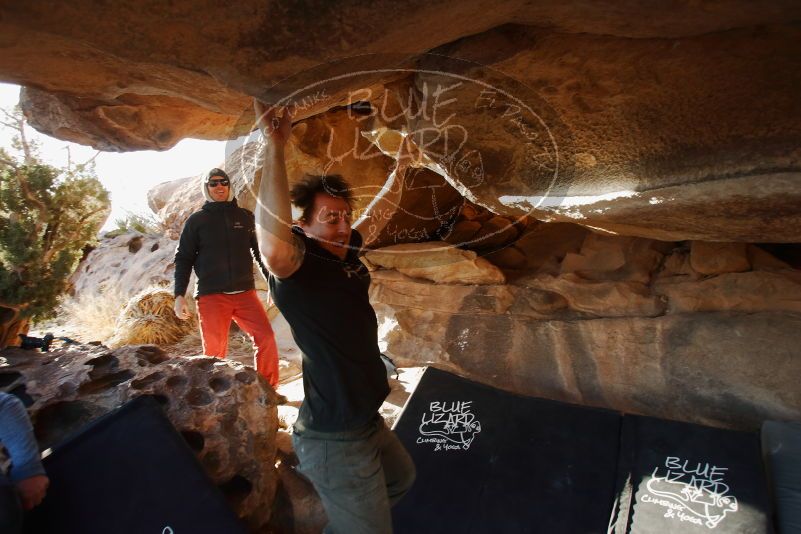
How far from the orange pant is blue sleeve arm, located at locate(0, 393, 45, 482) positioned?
118cm

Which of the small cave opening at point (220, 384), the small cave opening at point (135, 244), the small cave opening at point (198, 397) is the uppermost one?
the small cave opening at point (135, 244)

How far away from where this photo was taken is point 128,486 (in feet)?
6.56

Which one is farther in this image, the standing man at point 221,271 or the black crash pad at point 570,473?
the standing man at point 221,271

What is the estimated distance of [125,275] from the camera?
299 inches

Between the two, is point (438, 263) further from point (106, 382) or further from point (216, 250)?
point (106, 382)

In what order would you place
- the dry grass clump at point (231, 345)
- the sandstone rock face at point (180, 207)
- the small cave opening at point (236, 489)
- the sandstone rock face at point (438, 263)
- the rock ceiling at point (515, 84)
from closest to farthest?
the rock ceiling at point (515, 84) → the small cave opening at point (236, 489) → the sandstone rock face at point (438, 263) → the dry grass clump at point (231, 345) → the sandstone rock face at point (180, 207)

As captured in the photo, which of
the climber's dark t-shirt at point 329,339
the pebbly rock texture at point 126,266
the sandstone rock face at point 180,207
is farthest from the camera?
the pebbly rock texture at point 126,266

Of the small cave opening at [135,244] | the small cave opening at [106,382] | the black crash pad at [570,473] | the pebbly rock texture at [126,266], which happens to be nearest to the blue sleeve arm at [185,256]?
the small cave opening at [106,382]

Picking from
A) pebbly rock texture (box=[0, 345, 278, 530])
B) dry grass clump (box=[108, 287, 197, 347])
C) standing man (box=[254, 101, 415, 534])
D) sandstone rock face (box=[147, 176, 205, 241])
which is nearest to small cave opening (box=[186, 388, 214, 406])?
pebbly rock texture (box=[0, 345, 278, 530])

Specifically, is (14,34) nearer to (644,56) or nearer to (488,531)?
Answer: (644,56)

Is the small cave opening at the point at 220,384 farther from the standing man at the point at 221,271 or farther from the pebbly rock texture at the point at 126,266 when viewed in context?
the pebbly rock texture at the point at 126,266

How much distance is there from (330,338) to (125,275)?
717 cm

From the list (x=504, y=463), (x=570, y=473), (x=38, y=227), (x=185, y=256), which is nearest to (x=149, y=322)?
(x=38, y=227)

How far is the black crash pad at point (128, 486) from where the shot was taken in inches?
75.2
